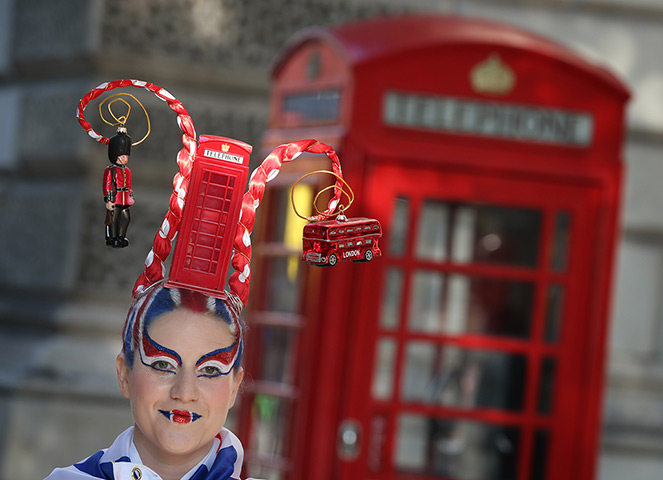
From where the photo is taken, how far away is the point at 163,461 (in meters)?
1.57

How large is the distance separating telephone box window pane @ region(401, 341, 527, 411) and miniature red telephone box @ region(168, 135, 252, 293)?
2.36 meters

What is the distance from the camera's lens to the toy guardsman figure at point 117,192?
163 centimetres


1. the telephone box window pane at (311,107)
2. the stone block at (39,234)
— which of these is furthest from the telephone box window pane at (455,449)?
the stone block at (39,234)

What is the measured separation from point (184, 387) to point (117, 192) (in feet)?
1.03

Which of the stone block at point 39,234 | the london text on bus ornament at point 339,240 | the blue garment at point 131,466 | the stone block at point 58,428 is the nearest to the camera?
the blue garment at point 131,466

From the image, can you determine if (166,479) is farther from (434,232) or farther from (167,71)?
(167,71)

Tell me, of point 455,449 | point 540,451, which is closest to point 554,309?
point 540,451

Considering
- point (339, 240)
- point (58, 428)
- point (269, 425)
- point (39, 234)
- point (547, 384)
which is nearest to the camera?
point (339, 240)

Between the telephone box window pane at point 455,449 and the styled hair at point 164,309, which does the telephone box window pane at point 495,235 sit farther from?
the styled hair at point 164,309

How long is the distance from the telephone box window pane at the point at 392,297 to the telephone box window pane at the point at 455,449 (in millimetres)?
372

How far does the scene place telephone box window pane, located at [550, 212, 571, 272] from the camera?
3.89 meters

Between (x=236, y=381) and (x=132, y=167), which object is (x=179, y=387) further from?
(x=132, y=167)

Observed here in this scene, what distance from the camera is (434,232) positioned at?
Result: 12.8ft

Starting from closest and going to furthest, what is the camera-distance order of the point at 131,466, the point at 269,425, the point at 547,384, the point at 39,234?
the point at 131,466 → the point at 547,384 → the point at 269,425 → the point at 39,234
